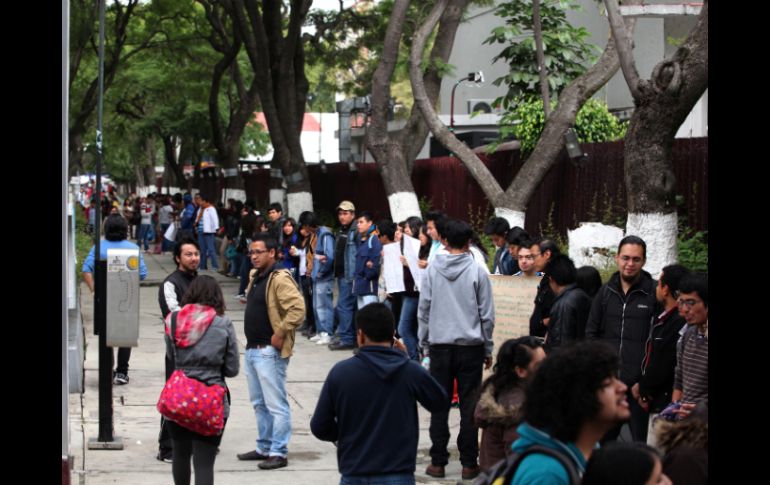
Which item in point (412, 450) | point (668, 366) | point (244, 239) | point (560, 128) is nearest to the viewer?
point (412, 450)

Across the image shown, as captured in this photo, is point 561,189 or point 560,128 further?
point 561,189

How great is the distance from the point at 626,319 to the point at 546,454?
4254 millimetres

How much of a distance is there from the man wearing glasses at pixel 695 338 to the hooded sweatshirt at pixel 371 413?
5.08 feet

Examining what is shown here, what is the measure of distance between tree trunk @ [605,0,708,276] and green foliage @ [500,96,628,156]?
7.37 m

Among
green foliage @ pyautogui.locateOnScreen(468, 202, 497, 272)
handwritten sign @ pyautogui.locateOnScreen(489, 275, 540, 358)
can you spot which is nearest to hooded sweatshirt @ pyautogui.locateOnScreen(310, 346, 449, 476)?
handwritten sign @ pyautogui.locateOnScreen(489, 275, 540, 358)

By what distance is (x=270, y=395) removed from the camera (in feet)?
29.3

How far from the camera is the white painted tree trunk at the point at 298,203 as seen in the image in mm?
25078

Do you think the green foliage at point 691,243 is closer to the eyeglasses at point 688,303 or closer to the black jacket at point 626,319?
the black jacket at point 626,319

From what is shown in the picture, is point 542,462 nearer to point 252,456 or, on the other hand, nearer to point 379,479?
point 379,479

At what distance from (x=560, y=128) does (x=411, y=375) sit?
10.1m

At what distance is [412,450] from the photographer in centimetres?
591

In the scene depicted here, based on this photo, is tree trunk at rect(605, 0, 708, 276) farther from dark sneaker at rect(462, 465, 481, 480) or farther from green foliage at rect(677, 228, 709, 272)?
dark sneaker at rect(462, 465, 481, 480)
